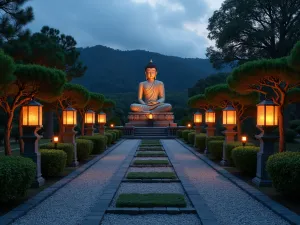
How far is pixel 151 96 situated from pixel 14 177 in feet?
101

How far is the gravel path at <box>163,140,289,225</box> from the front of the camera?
6121 millimetres

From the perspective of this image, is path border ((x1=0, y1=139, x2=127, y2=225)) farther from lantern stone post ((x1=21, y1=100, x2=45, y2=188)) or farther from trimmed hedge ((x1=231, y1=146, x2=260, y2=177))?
trimmed hedge ((x1=231, y1=146, x2=260, y2=177))

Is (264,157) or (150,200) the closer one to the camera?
(150,200)

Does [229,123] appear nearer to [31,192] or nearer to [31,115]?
[31,115]

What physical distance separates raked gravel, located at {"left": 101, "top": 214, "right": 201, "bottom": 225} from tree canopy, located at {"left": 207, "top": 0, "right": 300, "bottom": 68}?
805 inches

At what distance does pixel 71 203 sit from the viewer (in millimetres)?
7305

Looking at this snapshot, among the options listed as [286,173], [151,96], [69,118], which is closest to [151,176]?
[286,173]

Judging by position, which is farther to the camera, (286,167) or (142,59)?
(142,59)

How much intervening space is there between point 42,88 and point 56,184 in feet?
9.08

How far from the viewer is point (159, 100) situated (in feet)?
121

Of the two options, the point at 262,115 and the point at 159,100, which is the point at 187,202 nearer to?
the point at 262,115

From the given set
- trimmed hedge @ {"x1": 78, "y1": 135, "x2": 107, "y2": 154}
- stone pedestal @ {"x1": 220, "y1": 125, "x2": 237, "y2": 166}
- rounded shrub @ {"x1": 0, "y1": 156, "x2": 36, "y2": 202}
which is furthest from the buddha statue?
rounded shrub @ {"x1": 0, "y1": 156, "x2": 36, "y2": 202}

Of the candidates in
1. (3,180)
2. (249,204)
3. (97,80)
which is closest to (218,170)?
(249,204)

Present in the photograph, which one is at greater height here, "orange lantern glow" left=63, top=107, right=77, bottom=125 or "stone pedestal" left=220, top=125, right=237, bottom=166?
"orange lantern glow" left=63, top=107, right=77, bottom=125
